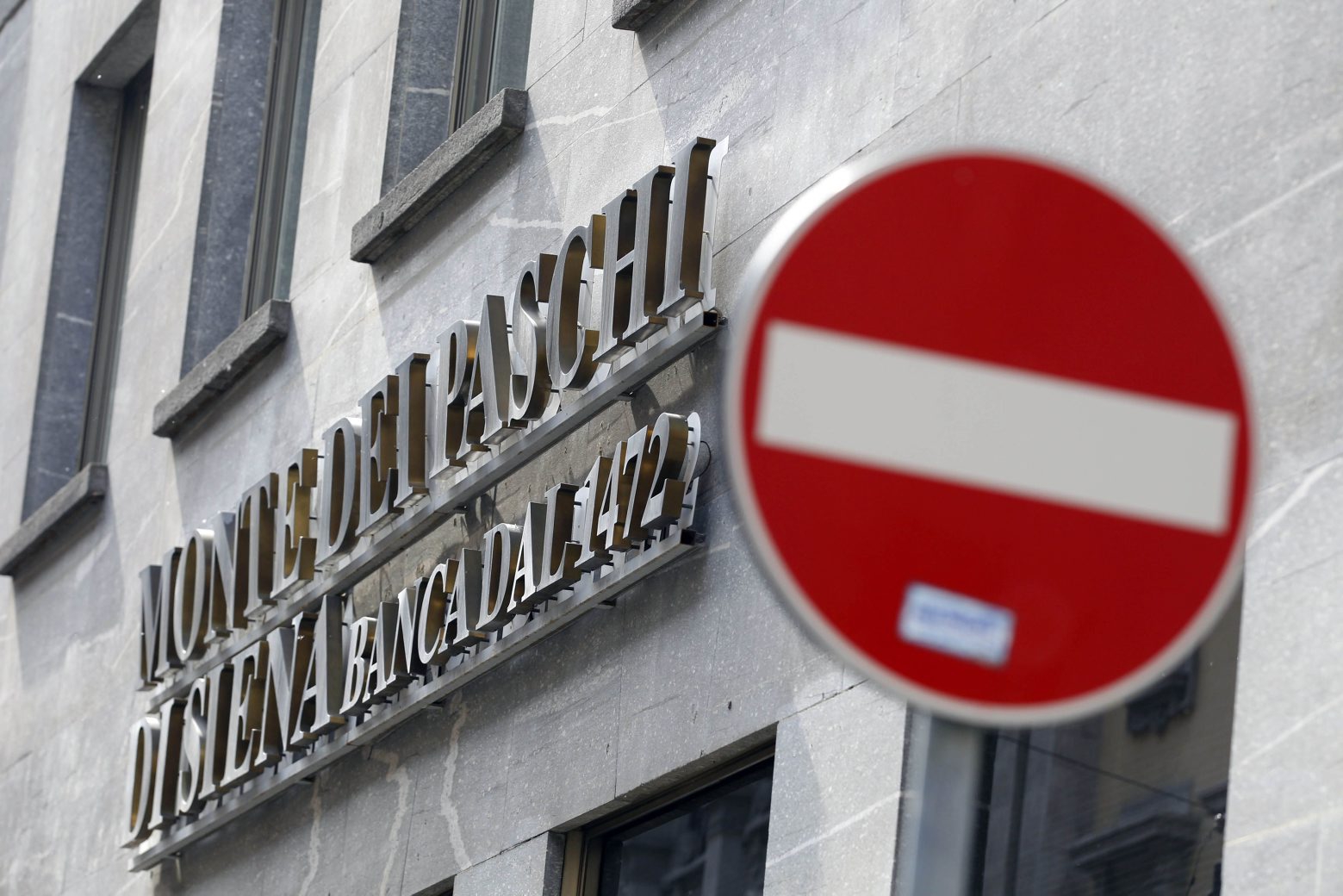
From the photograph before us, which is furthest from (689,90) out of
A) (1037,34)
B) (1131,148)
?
(1131,148)

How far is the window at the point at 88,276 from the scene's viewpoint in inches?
527

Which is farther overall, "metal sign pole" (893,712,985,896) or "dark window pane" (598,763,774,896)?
"dark window pane" (598,763,774,896)

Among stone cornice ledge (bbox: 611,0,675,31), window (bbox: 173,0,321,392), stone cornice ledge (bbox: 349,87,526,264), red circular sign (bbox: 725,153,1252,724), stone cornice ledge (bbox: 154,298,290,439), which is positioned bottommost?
red circular sign (bbox: 725,153,1252,724)

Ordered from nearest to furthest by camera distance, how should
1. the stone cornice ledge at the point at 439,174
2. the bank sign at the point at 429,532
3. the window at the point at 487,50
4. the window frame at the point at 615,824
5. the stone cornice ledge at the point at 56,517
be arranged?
the window frame at the point at 615,824
the bank sign at the point at 429,532
the stone cornice ledge at the point at 439,174
the window at the point at 487,50
the stone cornice ledge at the point at 56,517

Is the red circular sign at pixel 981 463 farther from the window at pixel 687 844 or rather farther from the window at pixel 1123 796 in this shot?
the window at pixel 687 844

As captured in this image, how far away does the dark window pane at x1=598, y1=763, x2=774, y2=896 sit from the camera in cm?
669

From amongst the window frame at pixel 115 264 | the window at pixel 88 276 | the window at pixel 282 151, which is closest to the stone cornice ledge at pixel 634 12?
the window at pixel 282 151

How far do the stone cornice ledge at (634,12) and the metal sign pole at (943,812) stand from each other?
5.42 meters

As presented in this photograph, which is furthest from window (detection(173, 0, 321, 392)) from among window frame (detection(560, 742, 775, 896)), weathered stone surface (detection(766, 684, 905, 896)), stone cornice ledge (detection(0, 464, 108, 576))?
weathered stone surface (detection(766, 684, 905, 896))

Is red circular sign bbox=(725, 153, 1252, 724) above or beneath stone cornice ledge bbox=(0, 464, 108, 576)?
beneath

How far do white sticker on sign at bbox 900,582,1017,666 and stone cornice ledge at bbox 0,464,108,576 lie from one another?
9902 mm

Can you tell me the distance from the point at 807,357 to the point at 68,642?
32.7 feet

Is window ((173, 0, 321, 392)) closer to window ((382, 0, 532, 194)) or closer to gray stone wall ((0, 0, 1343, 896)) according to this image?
gray stone wall ((0, 0, 1343, 896))

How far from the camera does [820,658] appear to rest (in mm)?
6160
